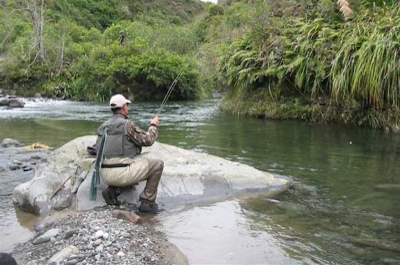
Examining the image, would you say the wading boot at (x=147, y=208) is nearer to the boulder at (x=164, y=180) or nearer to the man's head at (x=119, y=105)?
the boulder at (x=164, y=180)

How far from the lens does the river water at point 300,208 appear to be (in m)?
5.23

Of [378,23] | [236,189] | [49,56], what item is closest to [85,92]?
[49,56]

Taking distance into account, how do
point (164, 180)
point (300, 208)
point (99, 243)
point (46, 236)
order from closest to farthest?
1. point (99, 243)
2. point (46, 236)
3. point (300, 208)
4. point (164, 180)

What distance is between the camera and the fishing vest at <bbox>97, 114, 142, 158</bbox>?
20.7ft

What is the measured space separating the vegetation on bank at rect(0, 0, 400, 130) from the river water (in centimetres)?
172

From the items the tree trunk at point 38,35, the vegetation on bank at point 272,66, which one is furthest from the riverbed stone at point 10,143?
the tree trunk at point 38,35

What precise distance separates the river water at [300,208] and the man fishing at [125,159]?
456mm

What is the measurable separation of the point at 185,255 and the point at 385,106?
36.1ft

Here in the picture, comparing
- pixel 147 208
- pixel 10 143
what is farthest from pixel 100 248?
pixel 10 143

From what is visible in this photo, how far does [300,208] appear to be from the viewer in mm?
6770

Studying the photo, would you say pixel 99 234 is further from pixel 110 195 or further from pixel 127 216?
pixel 110 195

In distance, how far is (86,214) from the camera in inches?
236

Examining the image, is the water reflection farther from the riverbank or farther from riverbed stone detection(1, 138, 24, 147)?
the riverbank

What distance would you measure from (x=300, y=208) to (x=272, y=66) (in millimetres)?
11204
